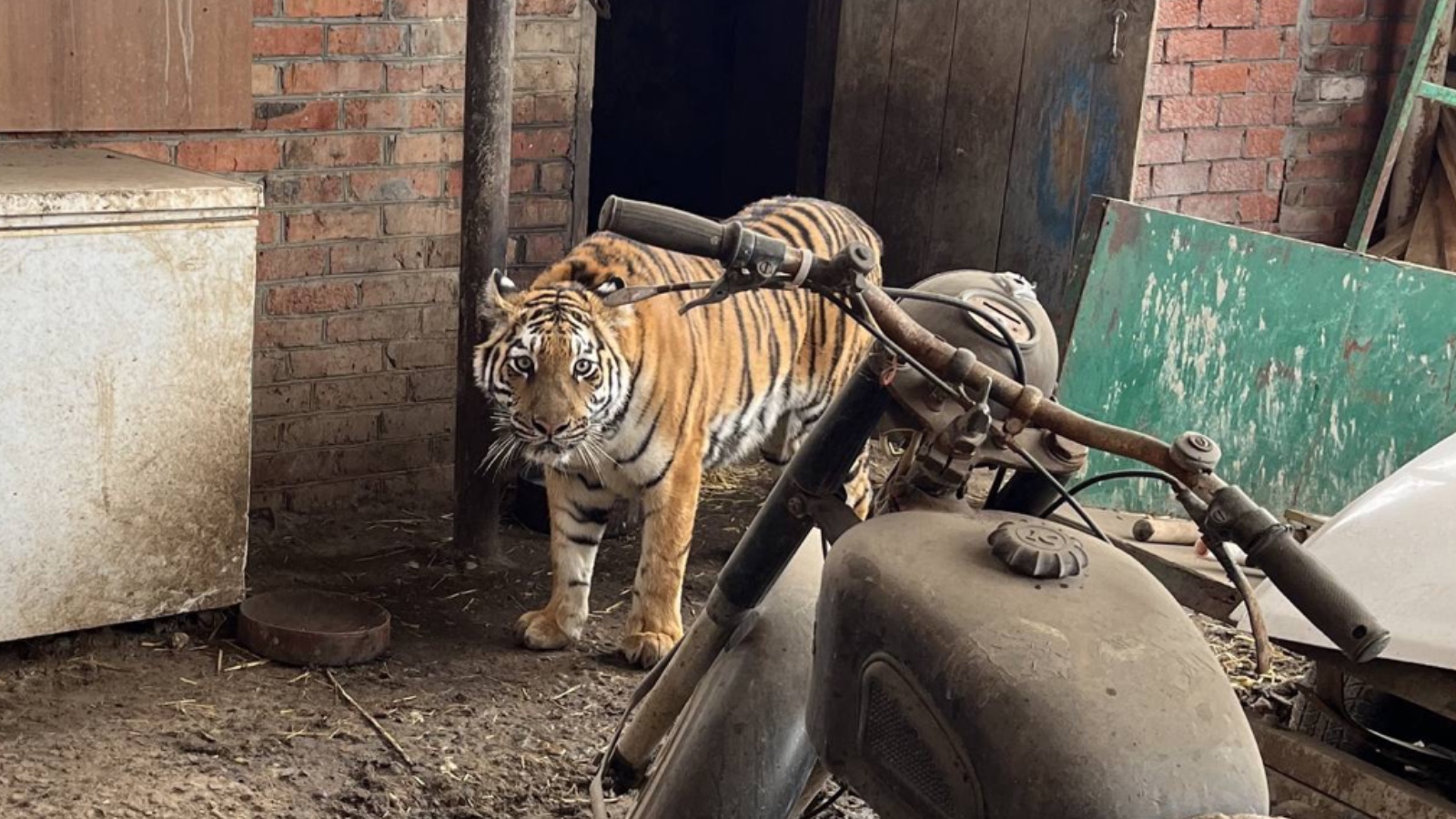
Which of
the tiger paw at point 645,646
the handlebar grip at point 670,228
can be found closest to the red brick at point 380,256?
the tiger paw at point 645,646

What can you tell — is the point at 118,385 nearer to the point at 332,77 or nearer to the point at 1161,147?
the point at 332,77

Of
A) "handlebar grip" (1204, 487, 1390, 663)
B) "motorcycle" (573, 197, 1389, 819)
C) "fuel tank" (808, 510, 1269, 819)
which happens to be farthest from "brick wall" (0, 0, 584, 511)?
"handlebar grip" (1204, 487, 1390, 663)

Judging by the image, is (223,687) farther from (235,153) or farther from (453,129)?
(453,129)

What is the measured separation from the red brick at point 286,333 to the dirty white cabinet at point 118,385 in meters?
0.80

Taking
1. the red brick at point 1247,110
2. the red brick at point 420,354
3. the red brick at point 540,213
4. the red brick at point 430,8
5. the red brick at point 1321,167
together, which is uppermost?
the red brick at point 430,8

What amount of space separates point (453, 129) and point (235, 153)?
0.69 m

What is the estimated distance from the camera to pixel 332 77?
4.94 meters

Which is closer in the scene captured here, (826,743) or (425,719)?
(826,743)

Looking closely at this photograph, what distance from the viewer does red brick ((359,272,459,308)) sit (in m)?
5.18

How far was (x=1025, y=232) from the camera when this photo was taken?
606 centimetres

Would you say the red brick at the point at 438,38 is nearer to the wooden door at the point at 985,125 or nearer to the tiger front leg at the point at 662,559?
the tiger front leg at the point at 662,559

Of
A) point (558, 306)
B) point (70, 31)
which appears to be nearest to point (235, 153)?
point (70, 31)

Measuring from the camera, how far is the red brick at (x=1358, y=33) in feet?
Result: 21.8

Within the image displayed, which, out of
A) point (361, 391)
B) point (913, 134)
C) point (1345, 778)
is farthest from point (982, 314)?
A: point (913, 134)
